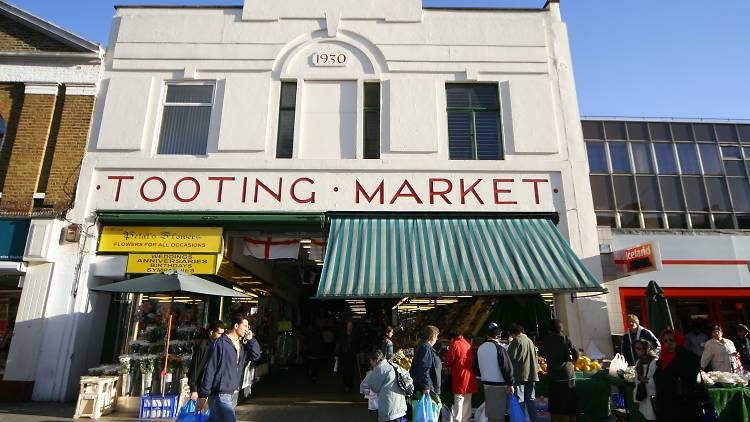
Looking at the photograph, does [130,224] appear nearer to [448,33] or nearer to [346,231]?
[346,231]

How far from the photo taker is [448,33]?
35.8 ft

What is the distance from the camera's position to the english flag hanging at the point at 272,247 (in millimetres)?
9781

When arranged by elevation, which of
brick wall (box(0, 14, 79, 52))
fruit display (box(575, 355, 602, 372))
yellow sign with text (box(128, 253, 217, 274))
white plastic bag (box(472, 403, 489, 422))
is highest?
brick wall (box(0, 14, 79, 52))

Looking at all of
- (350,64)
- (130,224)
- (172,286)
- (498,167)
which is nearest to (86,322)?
(130,224)

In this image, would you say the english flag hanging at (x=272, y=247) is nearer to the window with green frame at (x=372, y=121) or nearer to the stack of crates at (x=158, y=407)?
the window with green frame at (x=372, y=121)

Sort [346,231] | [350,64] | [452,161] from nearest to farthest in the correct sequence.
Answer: [346,231], [452,161], [350,64]

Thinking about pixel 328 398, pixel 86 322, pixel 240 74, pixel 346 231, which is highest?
pixel 240 74

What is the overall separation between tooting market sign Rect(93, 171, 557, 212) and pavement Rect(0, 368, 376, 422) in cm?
386

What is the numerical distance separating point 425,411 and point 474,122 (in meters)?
6.65

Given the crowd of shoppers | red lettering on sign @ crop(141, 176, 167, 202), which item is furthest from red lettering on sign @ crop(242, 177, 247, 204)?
the crowd of shoppers

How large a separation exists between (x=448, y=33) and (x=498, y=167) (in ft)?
11.9

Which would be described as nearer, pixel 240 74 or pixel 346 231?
pixel 346 231

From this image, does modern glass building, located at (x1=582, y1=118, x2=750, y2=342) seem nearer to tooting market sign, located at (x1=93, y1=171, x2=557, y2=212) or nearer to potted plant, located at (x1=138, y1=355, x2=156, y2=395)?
tooting market sign, located at (x1=93, y1=171, x2=557, y2=212)

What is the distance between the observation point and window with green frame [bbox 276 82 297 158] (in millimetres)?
10109
